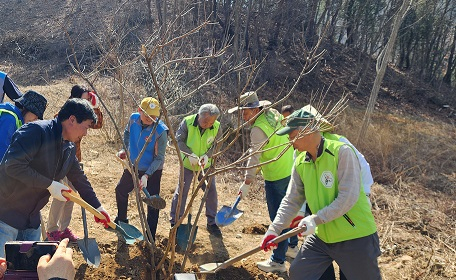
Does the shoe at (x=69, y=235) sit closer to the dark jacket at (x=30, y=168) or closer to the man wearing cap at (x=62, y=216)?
the man wearing cap at (x=62, y=216)

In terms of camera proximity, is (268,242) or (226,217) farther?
(226,217)

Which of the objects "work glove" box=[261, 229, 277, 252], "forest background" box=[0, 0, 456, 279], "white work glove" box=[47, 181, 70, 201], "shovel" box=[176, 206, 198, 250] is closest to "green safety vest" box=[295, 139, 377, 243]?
"work glove" box=[261, 229, 277, 252]

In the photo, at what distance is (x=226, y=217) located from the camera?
457cm

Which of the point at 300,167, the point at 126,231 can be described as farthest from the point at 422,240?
the point at 126,231

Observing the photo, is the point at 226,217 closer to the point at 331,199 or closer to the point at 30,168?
the point at 331,199

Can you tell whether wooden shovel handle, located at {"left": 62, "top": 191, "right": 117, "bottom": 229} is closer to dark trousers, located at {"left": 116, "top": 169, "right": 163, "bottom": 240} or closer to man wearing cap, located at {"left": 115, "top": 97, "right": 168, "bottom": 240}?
man wearing cap, located at {"left": 115, "top": 97, "right": 168, "bottom": 240}

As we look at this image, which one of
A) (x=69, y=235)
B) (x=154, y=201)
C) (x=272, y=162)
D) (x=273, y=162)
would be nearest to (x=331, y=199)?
(x=272, y=162)

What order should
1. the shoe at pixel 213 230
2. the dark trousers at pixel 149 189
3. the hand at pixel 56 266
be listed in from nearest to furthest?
the hand at pixel 56 266
the dark trousers at pixel 149 189
the shoe at pixel 213 230

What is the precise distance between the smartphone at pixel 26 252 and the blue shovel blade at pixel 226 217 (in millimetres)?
3100

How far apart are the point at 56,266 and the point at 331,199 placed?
2.05m

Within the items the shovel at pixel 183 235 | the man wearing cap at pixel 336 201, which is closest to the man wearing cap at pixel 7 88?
the shovel at pixel 183 235

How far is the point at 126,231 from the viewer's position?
3785 mm

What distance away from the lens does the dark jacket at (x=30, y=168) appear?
2.59 meters

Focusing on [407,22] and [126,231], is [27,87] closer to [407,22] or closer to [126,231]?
[126,231]
